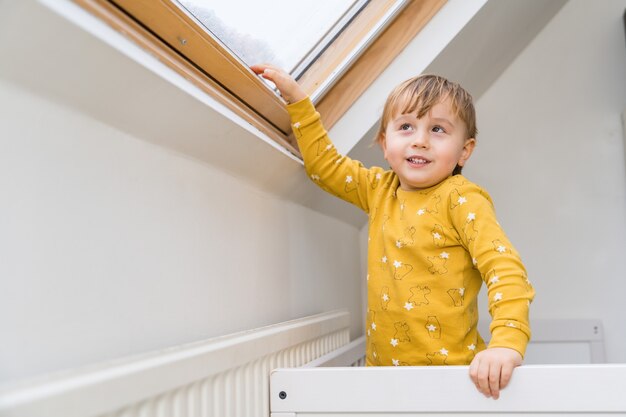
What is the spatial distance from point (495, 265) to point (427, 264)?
5.9 inches

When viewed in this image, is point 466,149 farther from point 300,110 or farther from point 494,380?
point 494,380

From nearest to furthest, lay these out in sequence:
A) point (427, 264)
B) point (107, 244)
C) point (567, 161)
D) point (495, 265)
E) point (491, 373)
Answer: point (107, 244) < point (491, 373) < point (495, 265) < point (427, 264) < point (567, 161)

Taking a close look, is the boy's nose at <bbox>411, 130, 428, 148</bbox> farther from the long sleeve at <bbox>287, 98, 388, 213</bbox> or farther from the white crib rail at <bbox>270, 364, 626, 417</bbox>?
the white crib rail at <bbox>270, 364, 626, 417</bbox>

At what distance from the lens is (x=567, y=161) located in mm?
2072

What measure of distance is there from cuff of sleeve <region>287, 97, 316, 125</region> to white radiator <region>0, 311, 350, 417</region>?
0.37m

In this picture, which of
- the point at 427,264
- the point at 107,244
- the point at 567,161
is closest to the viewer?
the point at 107,244

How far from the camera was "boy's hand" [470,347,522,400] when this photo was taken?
0.78m

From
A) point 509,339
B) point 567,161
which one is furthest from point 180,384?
point 567,161

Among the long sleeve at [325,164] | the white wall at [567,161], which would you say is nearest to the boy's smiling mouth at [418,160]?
the long sleeve at [325,164]

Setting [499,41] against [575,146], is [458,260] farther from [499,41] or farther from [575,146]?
[575,146]

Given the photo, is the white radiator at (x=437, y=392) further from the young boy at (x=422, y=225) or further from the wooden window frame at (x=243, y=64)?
the wooden window frame at (x=243, y=64)

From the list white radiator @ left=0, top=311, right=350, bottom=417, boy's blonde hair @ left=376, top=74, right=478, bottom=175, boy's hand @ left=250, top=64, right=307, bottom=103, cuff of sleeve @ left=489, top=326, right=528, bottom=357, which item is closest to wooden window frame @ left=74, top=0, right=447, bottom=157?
boy's hand @ left=250, top=64, right=307, bottom=103

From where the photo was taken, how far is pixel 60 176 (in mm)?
578

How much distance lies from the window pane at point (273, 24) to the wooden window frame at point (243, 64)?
0.04 metres
